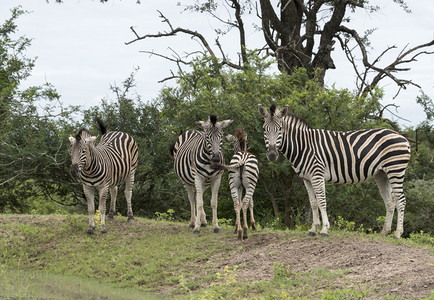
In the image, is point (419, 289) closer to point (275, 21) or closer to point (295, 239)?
point (295, 239)

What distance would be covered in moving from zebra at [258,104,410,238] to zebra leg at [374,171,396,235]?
0.06 meters

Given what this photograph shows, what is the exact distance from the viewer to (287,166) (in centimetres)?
1483

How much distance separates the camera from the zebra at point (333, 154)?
11.6 metres

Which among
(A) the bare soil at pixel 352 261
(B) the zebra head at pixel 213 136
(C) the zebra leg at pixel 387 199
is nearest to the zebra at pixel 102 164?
(B) the zebra head at pixel 213 136

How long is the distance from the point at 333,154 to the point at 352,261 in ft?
9.51

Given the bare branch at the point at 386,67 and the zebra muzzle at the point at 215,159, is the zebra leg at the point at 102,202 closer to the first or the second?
the zebra muzzle at the point at 215,159

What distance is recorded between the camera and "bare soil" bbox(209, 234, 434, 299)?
26.6ft

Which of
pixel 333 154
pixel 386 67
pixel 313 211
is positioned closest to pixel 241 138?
pixel 333 154

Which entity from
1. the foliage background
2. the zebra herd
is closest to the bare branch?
the foliage background

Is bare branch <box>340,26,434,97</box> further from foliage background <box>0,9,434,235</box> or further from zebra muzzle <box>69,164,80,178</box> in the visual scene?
zebra muzzle <box>69,164,80,178</box>

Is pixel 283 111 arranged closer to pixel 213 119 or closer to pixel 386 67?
pixel 213 119

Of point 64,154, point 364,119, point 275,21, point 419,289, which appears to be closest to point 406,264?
point 419,289

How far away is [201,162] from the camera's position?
40.8ft

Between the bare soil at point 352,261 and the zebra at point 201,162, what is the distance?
4.74 feet
